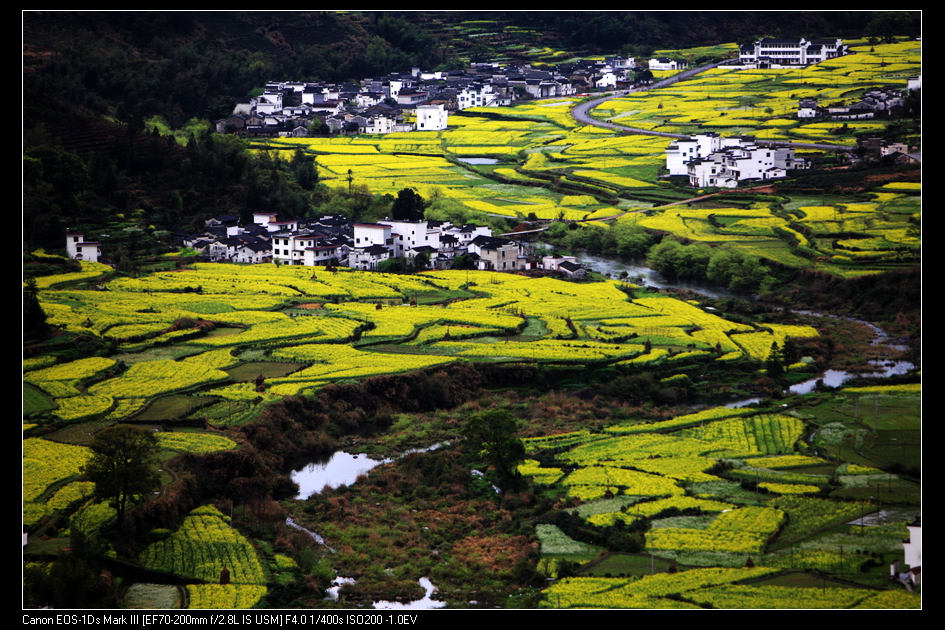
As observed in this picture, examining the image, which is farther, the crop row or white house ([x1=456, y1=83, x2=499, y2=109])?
white house ([x1=456, y1=83, x2=499, y2=109])

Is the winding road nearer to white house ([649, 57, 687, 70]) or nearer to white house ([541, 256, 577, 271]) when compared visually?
white house ([649, 57, 687, 70])

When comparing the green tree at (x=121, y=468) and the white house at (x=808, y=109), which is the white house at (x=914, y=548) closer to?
the green tree at (x=121, y=468)

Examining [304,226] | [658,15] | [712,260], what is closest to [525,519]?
[712,260]

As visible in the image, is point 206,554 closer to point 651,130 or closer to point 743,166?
point 743,166

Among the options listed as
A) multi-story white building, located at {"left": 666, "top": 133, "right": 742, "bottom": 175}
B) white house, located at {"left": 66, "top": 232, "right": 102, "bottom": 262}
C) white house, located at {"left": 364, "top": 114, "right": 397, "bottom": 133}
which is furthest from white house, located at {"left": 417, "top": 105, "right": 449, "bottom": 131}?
white house, located at {"left": 66, "top": 232, "right": 102, "bottom": 262}

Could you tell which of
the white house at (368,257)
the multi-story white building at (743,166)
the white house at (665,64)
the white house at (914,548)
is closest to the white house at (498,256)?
the white house at (368,257)

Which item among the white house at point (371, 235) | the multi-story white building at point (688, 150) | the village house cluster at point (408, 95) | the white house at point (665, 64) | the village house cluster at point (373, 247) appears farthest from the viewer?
the white house at point (665, 64)

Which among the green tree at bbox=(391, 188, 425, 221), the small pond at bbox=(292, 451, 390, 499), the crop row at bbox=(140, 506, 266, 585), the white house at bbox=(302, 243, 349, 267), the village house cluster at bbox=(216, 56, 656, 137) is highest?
the village house cluster at bbox=(216, 56, 656, 137)

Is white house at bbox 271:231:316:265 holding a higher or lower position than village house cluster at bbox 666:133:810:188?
lower
